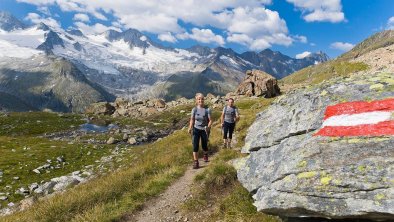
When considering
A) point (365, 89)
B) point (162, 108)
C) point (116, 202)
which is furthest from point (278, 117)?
point (162, 108)

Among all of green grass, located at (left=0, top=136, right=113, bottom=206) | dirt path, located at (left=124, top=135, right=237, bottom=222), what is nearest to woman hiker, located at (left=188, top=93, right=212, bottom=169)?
dirt path, located at (left=124, top=135, right=237, bottom=222)

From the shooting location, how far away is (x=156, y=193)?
16.9 m

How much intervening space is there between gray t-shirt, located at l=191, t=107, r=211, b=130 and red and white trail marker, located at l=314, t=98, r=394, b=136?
9004 mm

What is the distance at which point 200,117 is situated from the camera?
20375 millimetres

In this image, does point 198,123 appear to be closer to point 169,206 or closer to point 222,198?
point 169,206

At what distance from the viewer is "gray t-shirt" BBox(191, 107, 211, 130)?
66.8 ft

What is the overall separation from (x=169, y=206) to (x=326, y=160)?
753 centimetres

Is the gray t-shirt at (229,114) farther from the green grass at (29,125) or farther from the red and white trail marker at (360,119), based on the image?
the green grass at (29,125)

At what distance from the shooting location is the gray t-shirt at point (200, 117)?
20350mm

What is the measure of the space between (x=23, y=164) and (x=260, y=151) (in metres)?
35.2

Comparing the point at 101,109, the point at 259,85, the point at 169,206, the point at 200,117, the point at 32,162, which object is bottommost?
the point at 32,162

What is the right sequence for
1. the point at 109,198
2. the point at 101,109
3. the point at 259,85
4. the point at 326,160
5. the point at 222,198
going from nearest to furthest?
the point at 326,160, the point at 222,198, the point at 109,198, the point at 259,85, the point at 101,109

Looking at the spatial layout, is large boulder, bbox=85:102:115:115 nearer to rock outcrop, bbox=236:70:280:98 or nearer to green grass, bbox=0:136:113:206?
rock outcrop, bbox=236:70:280:98

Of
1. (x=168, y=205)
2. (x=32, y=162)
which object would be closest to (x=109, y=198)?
(x=168, y=205)
